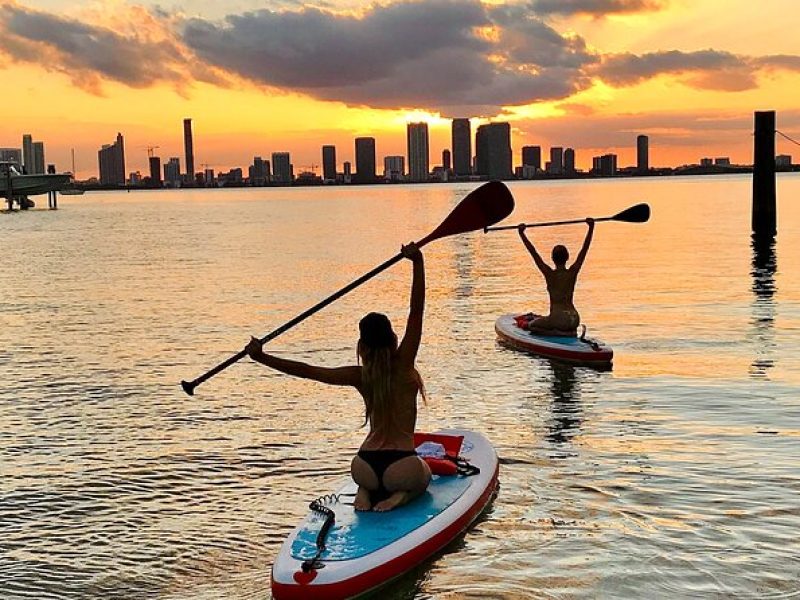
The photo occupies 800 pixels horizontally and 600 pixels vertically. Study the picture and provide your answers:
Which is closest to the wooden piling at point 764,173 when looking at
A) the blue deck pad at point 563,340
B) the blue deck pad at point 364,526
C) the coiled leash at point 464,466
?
the blue deck pad at point 563,340

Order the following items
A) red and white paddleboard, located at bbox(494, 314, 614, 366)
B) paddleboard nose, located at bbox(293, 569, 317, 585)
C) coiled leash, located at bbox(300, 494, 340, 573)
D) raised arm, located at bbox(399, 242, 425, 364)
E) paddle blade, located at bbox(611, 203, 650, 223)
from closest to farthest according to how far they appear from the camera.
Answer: paddleboard nose, located at bbox(293, 569, 317, 585), coiled leash, located at bbox(300, 494, 340, 573), raised arm, located at bbox(399, 242, 425, 364), red and white paddleboard, located at bbox(494, 314, 614, 366), paddle blade, located at bbox(611, 203, 650, 223)

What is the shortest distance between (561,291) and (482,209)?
7671mm

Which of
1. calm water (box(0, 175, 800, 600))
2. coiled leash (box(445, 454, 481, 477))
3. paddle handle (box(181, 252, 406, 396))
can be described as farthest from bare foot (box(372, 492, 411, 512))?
paddle handle (box(181, 252, 406, 396))

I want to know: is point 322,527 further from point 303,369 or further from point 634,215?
point 634,215

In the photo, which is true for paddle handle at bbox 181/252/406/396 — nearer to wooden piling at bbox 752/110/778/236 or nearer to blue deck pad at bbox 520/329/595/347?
blue deck pad at bbox 520/329/595/347

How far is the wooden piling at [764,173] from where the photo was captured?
38.4m

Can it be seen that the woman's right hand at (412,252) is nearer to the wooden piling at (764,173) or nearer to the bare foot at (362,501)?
the bare foot at (362,501)

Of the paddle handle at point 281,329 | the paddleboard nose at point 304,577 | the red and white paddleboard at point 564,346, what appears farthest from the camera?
the red and white paddleboard at point 564,346

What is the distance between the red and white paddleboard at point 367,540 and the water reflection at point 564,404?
3.44 metres

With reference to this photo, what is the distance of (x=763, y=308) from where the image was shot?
23594 millimetres

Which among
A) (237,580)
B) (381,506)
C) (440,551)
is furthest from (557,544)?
(237,580)

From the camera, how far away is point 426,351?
1900 cm

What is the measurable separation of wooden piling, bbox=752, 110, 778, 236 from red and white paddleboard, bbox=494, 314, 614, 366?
24663 mm

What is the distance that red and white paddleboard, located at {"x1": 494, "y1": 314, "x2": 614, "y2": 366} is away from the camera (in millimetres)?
16000
